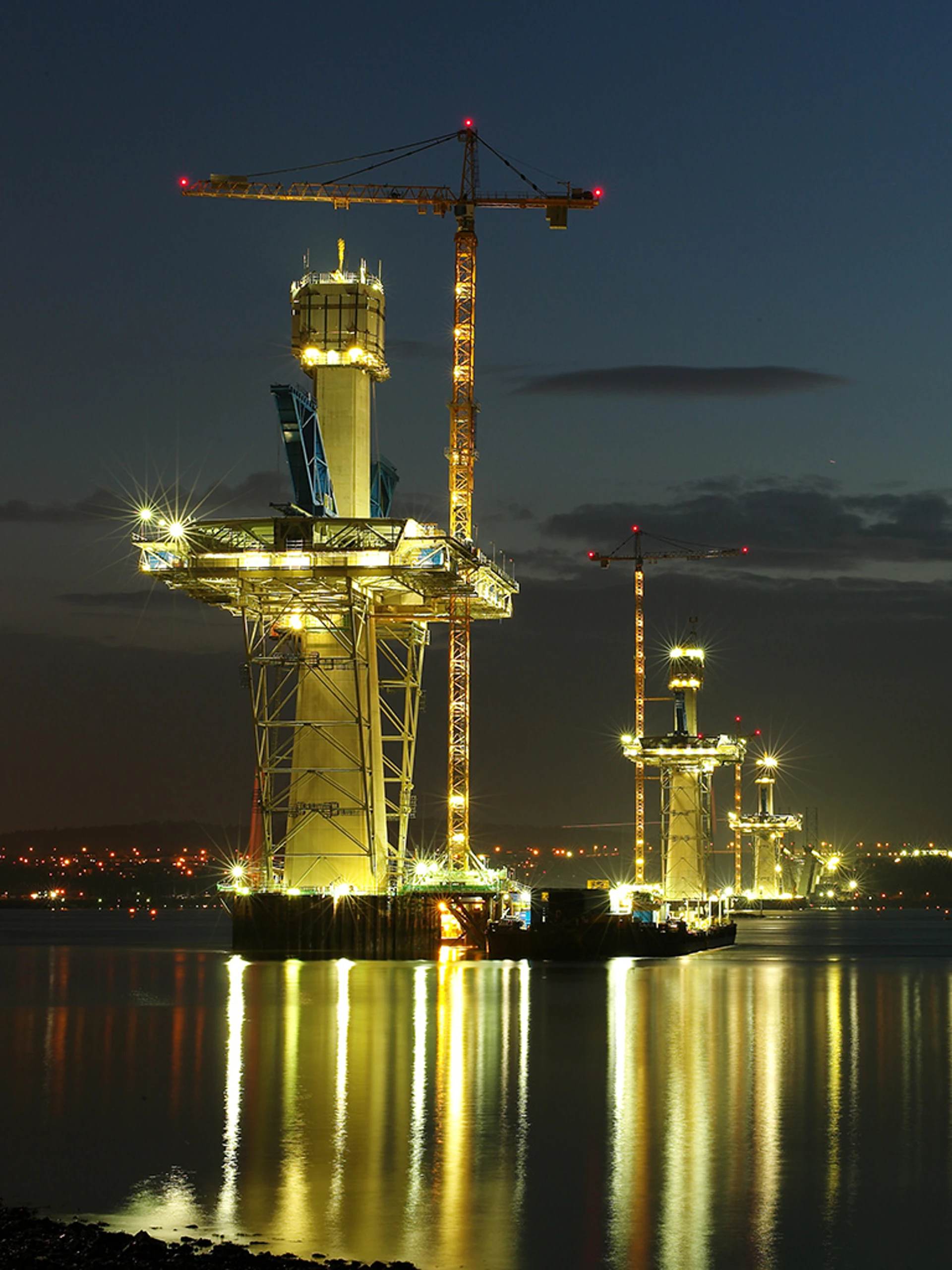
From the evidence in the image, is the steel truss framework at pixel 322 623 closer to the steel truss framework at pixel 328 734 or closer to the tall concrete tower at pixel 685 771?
the steel truss framework at pixel 328 734

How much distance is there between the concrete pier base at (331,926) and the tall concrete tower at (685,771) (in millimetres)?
69031

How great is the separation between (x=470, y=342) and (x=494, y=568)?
2183cm

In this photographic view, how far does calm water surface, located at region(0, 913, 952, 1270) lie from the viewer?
2295 cm

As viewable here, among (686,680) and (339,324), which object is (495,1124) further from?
(686,680)

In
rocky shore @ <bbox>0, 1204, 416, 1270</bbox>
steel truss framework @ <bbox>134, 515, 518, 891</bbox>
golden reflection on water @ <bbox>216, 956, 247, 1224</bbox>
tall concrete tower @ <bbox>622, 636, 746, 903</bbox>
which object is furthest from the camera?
tall concrete tower @ <bbox>622, 636, 746, 903</bbox>

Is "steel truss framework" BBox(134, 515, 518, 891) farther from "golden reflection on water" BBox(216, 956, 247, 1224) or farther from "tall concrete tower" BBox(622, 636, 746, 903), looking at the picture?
"tall concrete tower" BBox(622, 636, 746, 903)

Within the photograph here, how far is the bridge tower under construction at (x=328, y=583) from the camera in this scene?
77.8 m

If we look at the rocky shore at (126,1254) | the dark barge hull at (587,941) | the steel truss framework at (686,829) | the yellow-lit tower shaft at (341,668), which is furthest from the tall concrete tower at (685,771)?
the rocky shore at (126,1254)

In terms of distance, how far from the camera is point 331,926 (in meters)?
80.3

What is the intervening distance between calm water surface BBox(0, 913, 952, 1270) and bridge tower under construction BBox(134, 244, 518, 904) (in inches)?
681

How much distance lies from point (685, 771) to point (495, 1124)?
407ft

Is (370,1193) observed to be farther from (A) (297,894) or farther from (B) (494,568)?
(B) (494,568)

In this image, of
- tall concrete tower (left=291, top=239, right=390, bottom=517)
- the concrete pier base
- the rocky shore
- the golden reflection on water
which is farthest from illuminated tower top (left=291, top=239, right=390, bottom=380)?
the rocky shore

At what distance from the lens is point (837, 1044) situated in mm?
48812
